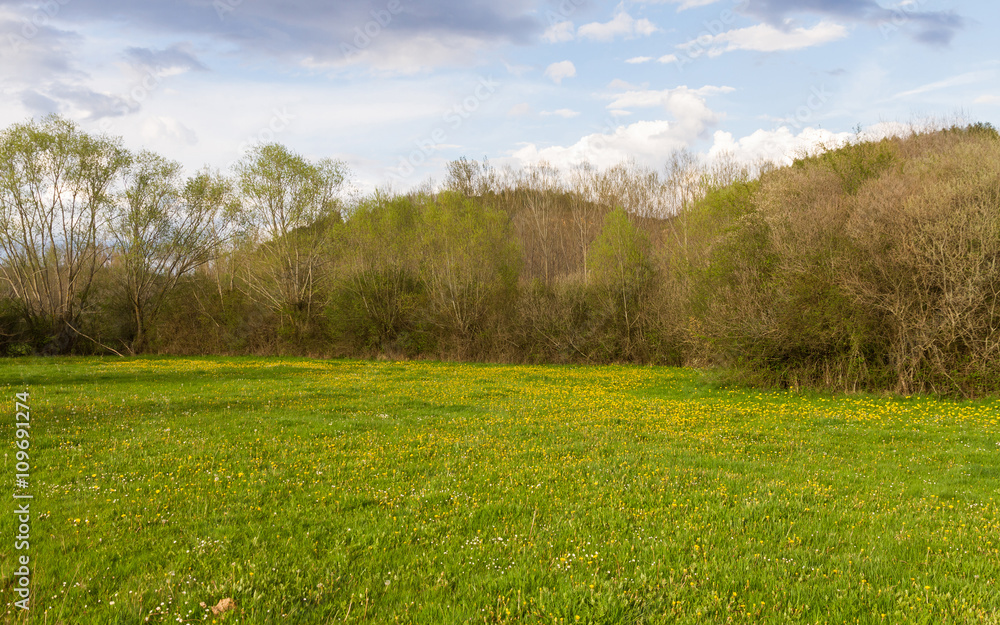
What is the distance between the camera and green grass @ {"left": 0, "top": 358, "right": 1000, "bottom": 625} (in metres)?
5.14

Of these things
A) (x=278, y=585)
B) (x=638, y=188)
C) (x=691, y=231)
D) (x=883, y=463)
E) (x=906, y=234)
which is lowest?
(x=883, y=463)

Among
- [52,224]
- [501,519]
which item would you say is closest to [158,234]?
[52,224]

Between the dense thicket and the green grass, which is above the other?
the dense thicket

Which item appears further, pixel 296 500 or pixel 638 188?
pixel 638 188

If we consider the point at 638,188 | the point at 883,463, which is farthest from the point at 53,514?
the point at 638,188

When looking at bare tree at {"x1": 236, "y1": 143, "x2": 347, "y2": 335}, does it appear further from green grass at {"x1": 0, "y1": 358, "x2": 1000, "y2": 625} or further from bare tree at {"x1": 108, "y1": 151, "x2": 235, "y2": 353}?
green grass at {"x1": 0, "y1": 358, "x2": 1000, "y2": 625}

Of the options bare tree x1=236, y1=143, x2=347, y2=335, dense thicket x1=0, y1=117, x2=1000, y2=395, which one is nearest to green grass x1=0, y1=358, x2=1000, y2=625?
dense thicket x1=0, y1=117, x2=1000, y2=395

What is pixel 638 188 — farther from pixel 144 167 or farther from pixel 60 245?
pixel 60 245

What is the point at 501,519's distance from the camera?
7301 mm

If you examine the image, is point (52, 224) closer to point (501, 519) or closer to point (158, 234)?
point (158, 234)

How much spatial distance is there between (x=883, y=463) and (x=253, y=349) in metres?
49.5

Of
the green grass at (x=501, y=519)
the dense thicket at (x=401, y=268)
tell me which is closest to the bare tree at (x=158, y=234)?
the dense thicket at (x=401, y=268)

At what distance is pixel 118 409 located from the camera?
15688 millimetres

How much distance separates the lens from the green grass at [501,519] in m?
5.14
